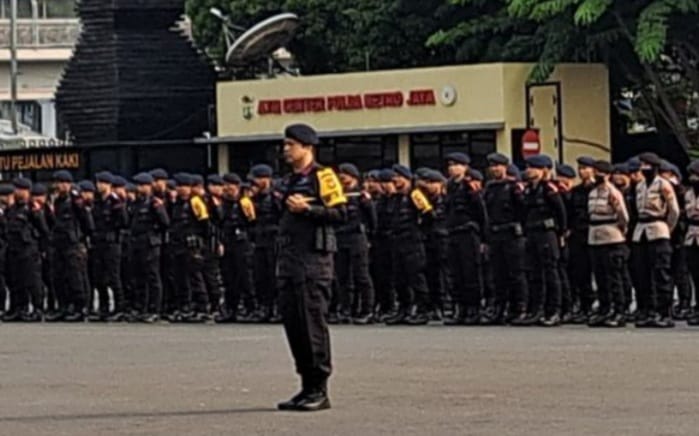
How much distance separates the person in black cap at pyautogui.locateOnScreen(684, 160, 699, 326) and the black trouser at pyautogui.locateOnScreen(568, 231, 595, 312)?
1143mm

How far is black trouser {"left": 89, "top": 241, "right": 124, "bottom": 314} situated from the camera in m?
25.0

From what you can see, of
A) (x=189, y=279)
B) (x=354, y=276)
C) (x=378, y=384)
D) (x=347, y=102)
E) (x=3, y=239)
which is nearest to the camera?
(x=378, y=384)

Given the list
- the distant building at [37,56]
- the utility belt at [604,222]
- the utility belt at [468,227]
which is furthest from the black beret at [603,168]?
the distant building at [37,56]

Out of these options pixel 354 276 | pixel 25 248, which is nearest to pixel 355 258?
pixel 354 276

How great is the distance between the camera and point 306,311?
41.9ft

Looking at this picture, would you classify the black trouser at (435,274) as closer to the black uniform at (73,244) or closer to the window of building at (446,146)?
the black uniform at (73,244)

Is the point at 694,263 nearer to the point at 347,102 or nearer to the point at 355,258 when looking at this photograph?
the point at 355,258

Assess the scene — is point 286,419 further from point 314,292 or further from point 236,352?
point 236,352

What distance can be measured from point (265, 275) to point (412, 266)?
213 cm

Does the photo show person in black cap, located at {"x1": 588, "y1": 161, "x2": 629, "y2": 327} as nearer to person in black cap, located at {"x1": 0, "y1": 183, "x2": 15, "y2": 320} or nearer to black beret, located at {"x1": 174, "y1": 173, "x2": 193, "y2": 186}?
black beret, located at {"x1": 174, "y1": 173, "x2": 193, "y2": 186}

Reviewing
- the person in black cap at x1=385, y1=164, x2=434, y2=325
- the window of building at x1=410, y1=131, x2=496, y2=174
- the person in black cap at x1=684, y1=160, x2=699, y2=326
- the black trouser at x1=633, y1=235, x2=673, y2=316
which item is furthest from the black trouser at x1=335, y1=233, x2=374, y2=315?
the window of building at x1=410, y1=131, x2=496, y2=174

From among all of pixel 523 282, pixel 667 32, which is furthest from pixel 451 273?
pixel 667 32

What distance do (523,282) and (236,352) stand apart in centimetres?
433

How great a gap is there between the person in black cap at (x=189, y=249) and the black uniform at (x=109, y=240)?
0.92 meters
